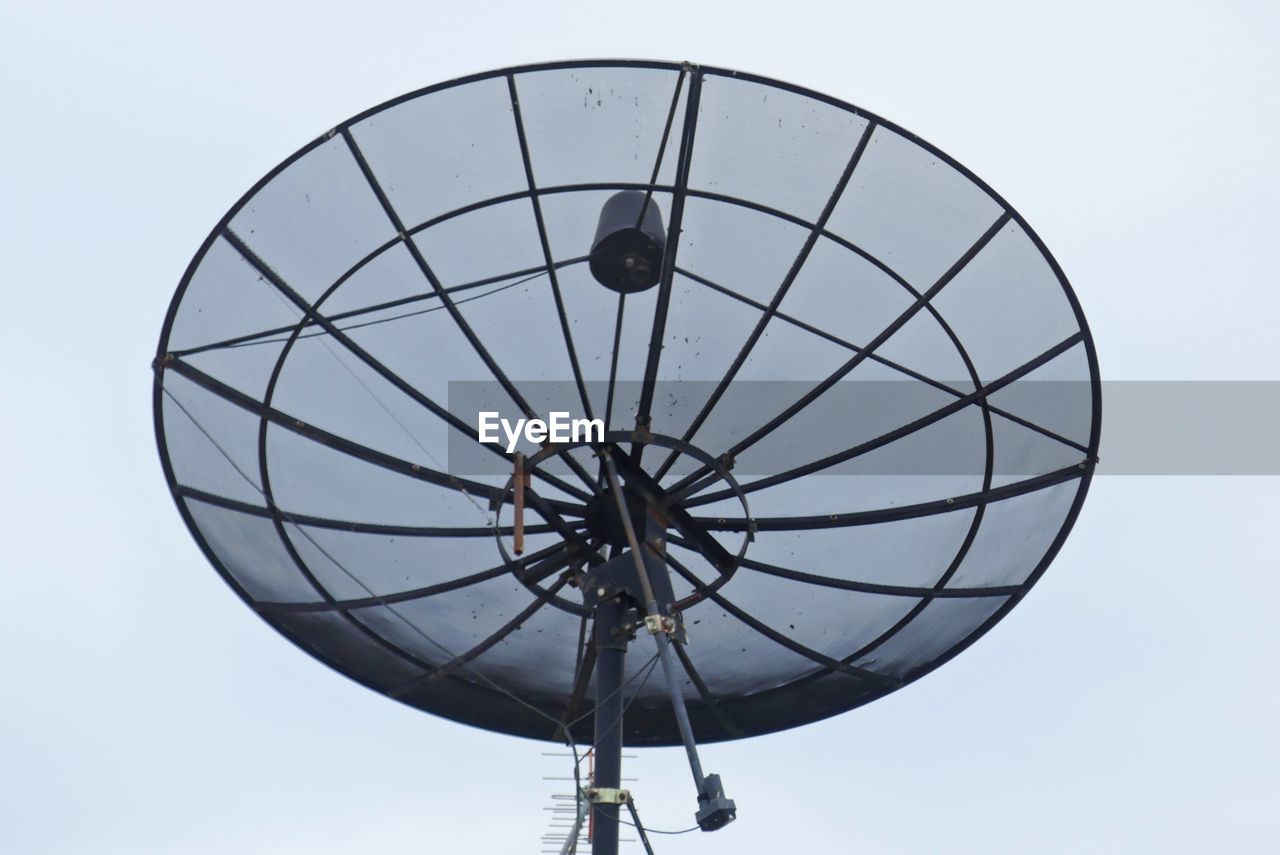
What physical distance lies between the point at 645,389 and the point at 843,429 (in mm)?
2223

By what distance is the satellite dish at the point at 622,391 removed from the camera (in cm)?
1498

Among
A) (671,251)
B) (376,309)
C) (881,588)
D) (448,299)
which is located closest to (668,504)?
(671,251)

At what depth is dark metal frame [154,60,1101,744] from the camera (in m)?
15.0

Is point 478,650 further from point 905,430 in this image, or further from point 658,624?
point 905,430

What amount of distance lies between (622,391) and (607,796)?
401 centimetres

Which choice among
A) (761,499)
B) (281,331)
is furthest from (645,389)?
(281,331)

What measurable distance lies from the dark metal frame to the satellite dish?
1.5 inches

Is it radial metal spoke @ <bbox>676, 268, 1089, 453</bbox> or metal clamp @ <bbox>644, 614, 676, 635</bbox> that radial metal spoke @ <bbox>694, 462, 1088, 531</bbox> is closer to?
radial metal spoke @ <bbox>676, 268, 1089, 453</bbox>

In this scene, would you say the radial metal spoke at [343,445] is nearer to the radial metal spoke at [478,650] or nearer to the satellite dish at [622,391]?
the satellite dish at [622,391]

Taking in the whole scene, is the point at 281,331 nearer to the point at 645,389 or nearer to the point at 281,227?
the point at 281,227

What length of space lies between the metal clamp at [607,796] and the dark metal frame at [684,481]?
217 centimetres

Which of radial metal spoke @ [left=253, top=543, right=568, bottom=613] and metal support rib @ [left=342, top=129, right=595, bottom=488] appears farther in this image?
radial metal spoke @ [left=253, top=543, right=568, bottom=613]

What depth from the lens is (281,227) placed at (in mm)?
15188

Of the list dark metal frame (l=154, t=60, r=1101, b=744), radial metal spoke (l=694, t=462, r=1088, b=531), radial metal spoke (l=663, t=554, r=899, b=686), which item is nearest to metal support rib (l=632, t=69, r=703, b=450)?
dark metal frame (l=154, t=60, r=1101, b=744)
